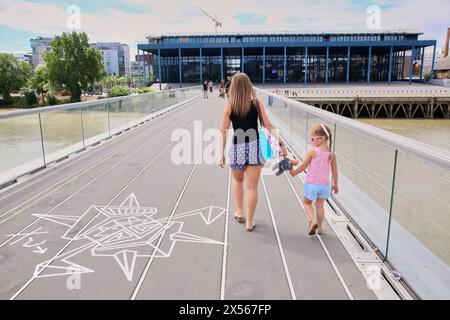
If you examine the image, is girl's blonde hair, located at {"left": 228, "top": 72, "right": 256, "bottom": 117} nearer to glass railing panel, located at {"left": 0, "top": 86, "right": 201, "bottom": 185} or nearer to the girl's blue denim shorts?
the girl's blue denim shorts

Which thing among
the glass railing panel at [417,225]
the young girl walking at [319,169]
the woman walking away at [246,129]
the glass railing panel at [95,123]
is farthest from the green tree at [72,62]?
the glass railing panel at [417,225]

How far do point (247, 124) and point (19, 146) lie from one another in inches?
181

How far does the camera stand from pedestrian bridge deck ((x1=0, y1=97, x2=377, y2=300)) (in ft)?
9.75

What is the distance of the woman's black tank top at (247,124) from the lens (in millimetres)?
3852

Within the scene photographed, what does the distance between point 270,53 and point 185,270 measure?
229ft

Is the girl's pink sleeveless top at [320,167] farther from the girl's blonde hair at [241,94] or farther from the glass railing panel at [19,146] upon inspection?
the glass railing panel at [19,146]

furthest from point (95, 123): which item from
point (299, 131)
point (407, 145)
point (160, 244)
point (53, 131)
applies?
point (407, 145)

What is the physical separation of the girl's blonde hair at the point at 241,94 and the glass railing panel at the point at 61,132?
4.52 meters

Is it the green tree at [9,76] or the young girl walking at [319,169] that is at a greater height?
the green tree at [9,76]

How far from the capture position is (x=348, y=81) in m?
69.1

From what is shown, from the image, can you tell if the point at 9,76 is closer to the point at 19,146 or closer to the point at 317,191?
the point at 19,146

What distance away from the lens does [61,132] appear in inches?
295

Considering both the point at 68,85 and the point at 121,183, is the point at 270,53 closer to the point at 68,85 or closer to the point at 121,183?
the point at 68,85

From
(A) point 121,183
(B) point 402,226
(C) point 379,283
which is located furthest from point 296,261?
(A) point 121,183
